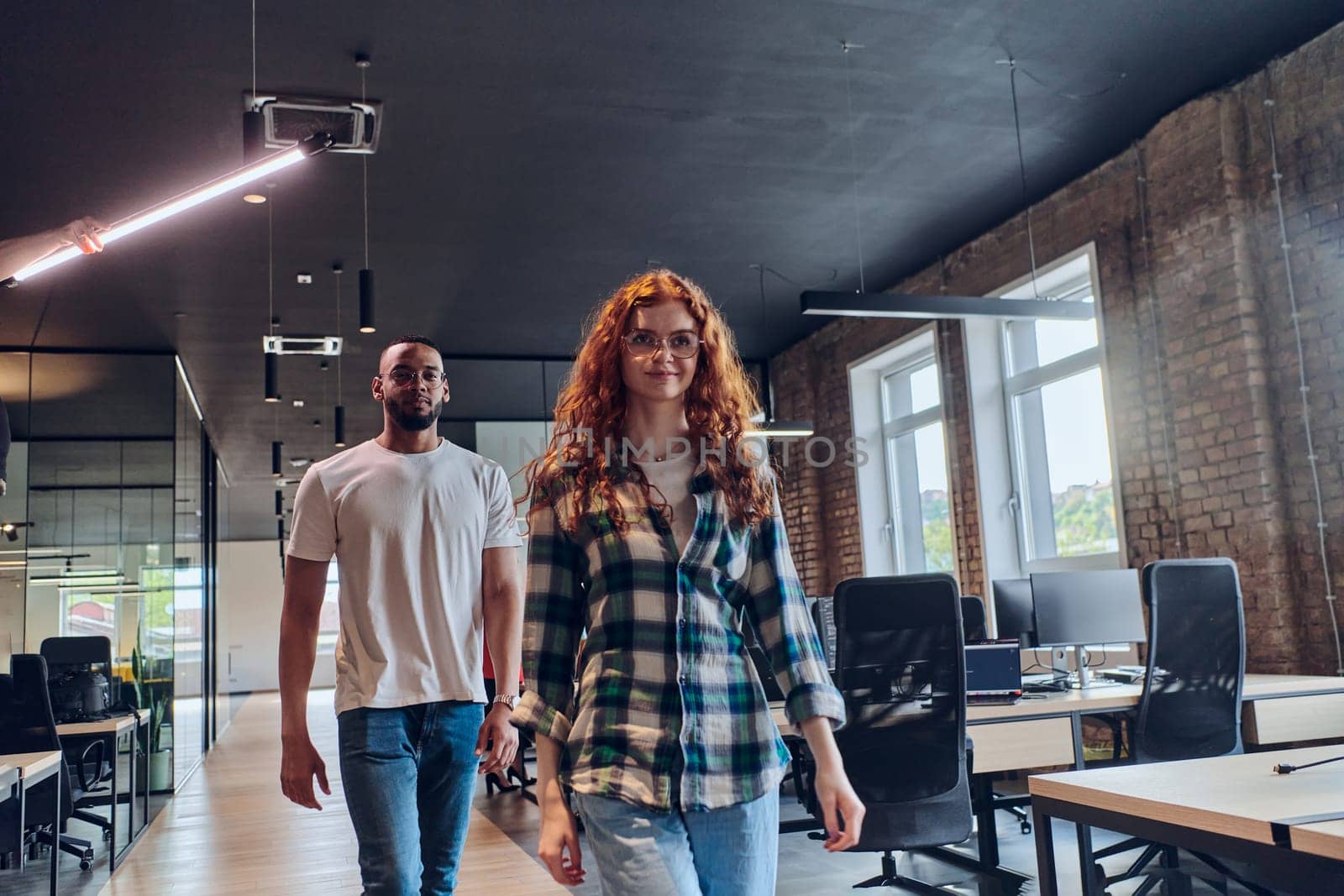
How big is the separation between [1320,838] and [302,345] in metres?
6.08

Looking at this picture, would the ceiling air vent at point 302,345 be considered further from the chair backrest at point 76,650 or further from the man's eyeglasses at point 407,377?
the man's eyeglasses at point 407,377

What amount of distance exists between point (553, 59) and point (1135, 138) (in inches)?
123

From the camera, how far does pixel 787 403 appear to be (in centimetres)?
1009

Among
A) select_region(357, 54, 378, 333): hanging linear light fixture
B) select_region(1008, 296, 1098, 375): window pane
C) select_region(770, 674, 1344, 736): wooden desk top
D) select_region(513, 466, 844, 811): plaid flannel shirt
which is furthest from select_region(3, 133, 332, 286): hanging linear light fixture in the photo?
select_region(1008, 296, 1098, 375): window pane

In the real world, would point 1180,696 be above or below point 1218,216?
below

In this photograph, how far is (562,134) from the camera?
5.39 m

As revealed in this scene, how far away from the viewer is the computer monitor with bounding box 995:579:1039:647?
525 cm

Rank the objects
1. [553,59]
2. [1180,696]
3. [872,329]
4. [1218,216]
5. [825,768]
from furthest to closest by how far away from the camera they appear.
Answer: [872,329] → [1218,216] → [553,59] → [1180,696] → [825,768]

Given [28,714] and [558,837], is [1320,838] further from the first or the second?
[28,714]

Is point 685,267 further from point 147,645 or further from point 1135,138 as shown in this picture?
point 147,645

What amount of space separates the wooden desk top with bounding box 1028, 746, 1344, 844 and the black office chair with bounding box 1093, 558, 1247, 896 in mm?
2040

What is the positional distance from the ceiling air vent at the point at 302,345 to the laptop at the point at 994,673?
414 centimetres

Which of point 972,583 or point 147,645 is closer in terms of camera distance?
point 147,645

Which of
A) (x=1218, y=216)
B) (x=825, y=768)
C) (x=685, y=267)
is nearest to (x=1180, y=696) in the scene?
(x=1218, y=216)
